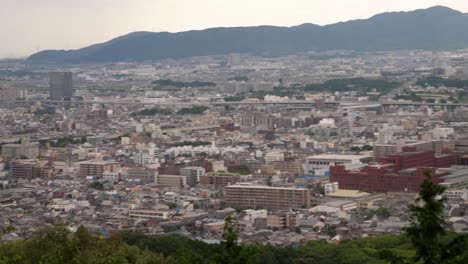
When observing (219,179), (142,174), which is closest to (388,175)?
(219,179)

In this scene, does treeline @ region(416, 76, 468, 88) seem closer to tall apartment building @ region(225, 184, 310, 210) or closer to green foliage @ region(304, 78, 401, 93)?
green foliage @ region(304, 78, 401, 93)

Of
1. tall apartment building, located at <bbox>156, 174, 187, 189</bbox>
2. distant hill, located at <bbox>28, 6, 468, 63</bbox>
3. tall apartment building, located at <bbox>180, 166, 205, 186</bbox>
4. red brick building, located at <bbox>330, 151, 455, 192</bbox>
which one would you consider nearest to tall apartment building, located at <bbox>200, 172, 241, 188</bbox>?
tall apartment building, located at <bbox>180, 166, 205, 186</bbox>

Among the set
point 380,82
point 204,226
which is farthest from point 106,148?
point 380,82

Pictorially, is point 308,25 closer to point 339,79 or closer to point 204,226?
point 339,79

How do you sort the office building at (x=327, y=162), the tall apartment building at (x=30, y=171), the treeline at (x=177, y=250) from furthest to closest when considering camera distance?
the tall apartment building at (x=30, y=171) → the office building at (x=327, y=162) → the treeline at (x=177, y=250)

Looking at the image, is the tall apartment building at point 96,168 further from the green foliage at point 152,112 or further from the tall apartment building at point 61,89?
the tall apartment building at point 61,89

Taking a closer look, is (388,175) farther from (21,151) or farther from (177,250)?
(21,151)

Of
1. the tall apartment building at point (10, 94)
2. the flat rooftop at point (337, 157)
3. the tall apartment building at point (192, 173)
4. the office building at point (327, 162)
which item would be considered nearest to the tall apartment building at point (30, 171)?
the tall apartment building at point (192, 173)
